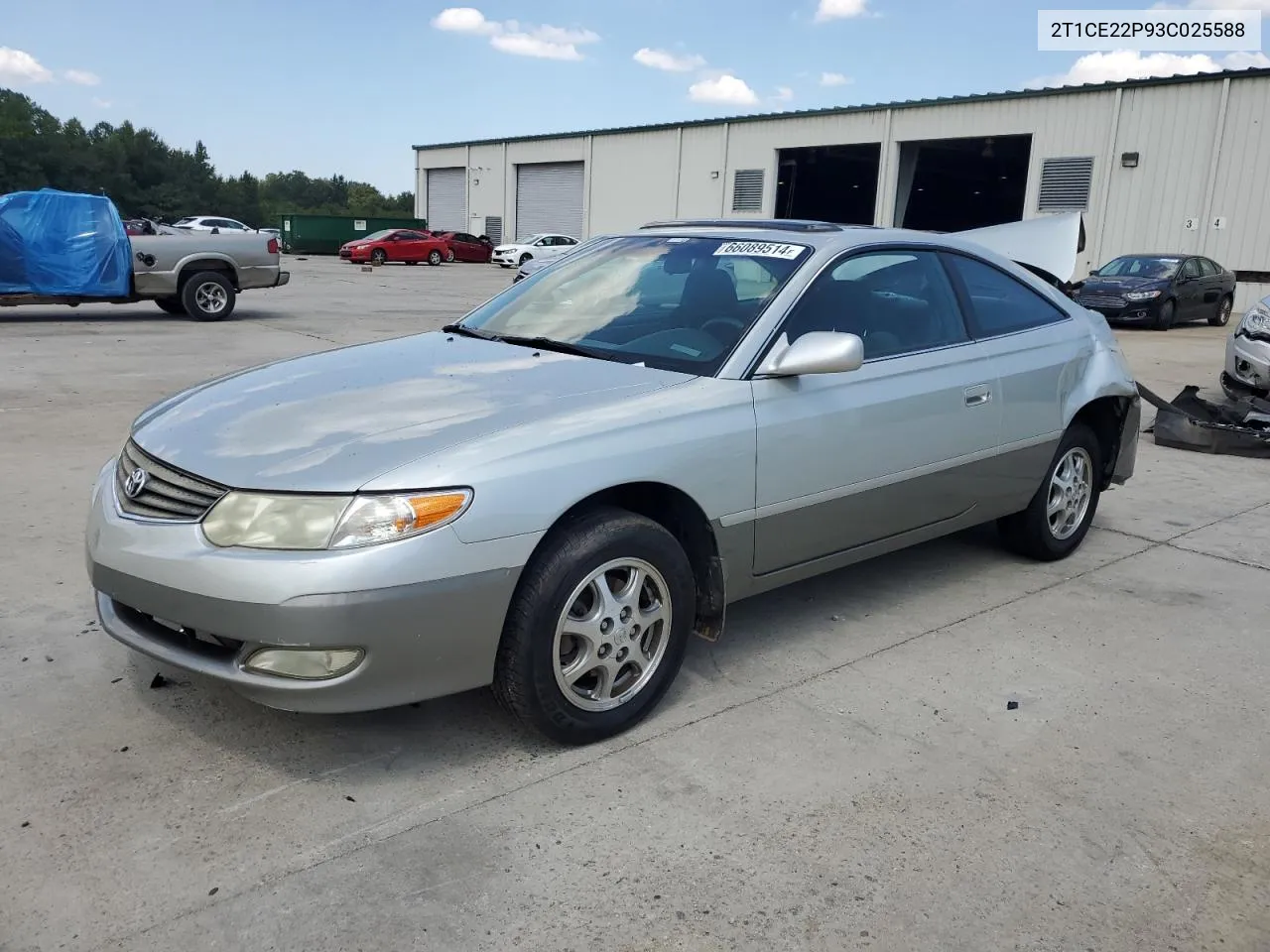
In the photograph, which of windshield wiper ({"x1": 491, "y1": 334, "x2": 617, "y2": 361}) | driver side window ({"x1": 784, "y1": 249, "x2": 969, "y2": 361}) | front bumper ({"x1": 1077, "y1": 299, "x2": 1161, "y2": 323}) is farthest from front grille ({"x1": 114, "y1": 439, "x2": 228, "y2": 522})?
front bumper ({"x1": 1077, "y1": 299, "x2": 1161, "y2": 323})

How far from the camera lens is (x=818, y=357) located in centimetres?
351

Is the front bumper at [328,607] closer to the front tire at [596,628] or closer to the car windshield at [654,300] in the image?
the front tire at [596,628]

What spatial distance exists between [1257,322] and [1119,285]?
1184 cm

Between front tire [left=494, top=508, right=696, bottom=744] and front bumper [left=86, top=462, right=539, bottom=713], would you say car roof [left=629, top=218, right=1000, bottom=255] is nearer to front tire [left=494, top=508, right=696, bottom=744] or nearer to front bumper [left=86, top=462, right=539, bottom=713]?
front tire [left=494, top=508, right=696, bottom=744]

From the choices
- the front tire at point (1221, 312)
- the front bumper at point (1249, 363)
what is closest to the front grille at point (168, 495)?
the front bumper at point (1249, 363)

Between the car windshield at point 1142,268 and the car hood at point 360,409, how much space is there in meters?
19.7

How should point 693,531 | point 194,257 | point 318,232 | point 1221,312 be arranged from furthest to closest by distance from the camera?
point 318,232 < point 1221,312 < point 194,257 < point 693,531

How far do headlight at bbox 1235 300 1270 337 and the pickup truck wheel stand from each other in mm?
12954

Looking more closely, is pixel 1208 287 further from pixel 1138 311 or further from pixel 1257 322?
pixel 1257 322

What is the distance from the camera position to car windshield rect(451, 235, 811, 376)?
3760 mm

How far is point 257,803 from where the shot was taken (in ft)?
9.50

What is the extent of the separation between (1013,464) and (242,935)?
359cm

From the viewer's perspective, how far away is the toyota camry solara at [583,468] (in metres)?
2.80

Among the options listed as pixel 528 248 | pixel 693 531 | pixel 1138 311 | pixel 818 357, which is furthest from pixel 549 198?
pixel 693 531
